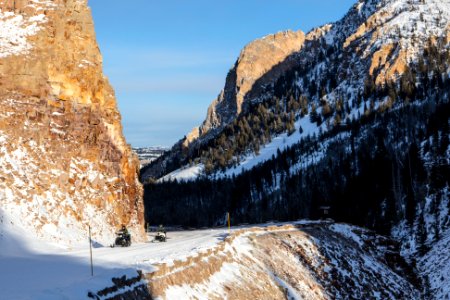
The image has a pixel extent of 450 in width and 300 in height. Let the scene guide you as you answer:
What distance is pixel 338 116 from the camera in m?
199

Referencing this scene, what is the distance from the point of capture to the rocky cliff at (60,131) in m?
34.1

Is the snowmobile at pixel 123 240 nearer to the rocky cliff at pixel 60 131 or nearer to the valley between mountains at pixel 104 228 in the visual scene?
the valley between mountains at pixel 104 228

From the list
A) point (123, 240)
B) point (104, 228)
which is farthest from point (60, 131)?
point (123, 240)

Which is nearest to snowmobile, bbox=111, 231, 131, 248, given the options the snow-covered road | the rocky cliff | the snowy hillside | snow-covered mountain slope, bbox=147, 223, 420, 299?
the rocky cliff

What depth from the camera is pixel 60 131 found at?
3872cm

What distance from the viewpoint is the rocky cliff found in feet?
112

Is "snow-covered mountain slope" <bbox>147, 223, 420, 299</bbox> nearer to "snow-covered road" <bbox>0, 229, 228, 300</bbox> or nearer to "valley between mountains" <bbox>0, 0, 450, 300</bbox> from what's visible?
"valley between mountains" <bbox>0, 0, 450, 300</bbox>

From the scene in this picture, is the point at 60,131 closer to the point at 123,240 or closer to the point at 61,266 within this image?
the point at 123,240

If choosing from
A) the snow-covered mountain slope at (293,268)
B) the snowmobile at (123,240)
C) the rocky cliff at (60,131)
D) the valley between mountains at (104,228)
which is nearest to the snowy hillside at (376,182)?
the valley between mountains at (104,228)

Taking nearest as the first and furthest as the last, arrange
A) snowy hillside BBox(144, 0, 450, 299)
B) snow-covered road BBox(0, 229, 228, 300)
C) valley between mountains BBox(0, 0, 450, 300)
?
1. snow-covered road BBox(0, 229, 228, 300)
2. valley between mountains BBox(0, 0, 450, 300)
3. snowy hillside BBox(144, 0, 450, 299)

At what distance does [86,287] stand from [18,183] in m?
17.5

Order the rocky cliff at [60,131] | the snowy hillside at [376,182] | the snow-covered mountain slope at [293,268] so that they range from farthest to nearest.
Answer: the snowy hillside at [376,182] < the rocky cliff at [60,131] < the snow-covered mountain slope at [293,268]

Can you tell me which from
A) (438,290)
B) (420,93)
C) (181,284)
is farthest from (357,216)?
(420,93)

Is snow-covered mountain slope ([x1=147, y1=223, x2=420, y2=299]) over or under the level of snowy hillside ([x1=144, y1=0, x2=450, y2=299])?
under
